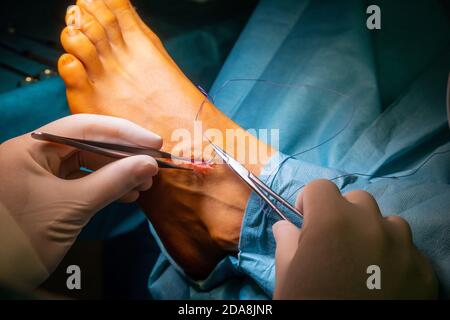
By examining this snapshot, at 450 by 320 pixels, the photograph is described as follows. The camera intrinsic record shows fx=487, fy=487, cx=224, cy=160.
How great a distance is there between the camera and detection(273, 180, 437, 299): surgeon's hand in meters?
0.74

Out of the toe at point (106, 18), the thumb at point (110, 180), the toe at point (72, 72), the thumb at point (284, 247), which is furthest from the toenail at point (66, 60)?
the thumb at point (284, 247)

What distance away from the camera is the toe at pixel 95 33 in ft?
3.96

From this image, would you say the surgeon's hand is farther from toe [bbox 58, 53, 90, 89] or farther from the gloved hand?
toe [bbox 58, 53, 90, 89]

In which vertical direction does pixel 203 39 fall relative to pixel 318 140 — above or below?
above

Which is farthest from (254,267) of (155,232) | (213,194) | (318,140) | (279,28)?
(279,28)

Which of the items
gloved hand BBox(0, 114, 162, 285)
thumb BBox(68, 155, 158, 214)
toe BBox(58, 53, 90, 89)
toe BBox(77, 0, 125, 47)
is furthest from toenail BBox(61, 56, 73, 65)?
thumb BBox(68, 155, 158, 214)

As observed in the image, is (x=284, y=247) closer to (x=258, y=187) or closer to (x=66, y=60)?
(x=258, y=187)

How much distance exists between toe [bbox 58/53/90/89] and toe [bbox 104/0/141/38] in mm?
178

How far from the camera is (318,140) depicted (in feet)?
4.22

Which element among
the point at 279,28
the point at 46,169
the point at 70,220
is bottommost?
the point at 70,220

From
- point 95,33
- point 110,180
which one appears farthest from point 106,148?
point 95,33

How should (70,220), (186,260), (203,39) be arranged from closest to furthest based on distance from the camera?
(70,220)
(186,260)
(203,39)

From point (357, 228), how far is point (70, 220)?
1.76 ft

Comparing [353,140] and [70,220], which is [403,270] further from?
[70,220]
